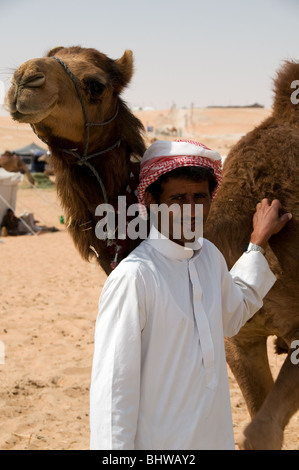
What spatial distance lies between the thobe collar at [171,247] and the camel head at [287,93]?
6.59ft

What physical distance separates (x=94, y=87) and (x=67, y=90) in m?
0.19

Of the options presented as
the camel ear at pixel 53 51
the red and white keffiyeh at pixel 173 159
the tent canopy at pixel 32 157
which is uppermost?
the camel ear at pixel 53 51

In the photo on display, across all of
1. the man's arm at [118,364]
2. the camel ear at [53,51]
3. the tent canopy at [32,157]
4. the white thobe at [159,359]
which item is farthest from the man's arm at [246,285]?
the tent canopy at [32,157]

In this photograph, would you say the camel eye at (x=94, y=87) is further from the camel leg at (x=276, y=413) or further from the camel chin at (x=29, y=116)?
the camel leg at (x=276, y=413)

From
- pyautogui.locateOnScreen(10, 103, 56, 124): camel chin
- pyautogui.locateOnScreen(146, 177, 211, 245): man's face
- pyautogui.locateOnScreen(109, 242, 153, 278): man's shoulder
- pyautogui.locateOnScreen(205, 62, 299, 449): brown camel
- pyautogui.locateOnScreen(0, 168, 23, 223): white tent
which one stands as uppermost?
pyautogui.locateOnScreen(10, 103, 56, 124): camel chin

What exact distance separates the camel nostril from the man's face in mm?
687

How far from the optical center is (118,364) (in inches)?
76.3

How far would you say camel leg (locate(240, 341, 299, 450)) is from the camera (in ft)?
10.4

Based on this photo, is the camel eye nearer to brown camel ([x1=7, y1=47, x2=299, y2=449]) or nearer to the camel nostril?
brown camel ([x1=7, y1=47, x2=299, y2=449])

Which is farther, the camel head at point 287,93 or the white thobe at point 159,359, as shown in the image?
the camel head at point 287,93

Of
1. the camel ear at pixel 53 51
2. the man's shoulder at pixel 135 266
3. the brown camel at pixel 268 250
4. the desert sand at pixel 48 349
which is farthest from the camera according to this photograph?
the desert sand at pixel 48 349

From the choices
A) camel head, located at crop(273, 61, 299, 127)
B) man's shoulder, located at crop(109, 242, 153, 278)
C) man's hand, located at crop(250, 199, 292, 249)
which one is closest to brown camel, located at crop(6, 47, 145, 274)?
man's hand, located at crop(250, 199, 292, 249)

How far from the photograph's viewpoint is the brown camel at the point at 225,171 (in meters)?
2.73

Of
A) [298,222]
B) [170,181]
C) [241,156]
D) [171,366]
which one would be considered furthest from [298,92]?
[171,366]
